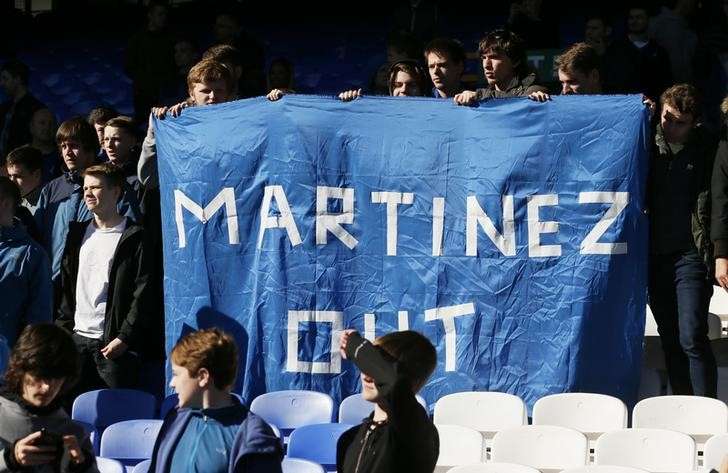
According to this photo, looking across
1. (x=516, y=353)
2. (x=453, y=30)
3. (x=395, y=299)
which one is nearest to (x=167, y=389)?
(x=395, y=299)

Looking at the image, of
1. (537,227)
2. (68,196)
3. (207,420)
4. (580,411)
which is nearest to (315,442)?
(580,411)

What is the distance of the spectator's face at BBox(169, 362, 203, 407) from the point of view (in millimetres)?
4340

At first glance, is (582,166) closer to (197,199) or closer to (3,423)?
(197,199)

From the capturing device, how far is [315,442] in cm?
633

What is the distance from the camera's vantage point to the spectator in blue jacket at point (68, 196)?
799 centimetres

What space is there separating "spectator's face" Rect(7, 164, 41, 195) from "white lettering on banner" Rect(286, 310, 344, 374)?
1.93m

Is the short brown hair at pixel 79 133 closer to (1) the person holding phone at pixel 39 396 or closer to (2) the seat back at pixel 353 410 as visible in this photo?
(2) the seat back at pixel 353 410

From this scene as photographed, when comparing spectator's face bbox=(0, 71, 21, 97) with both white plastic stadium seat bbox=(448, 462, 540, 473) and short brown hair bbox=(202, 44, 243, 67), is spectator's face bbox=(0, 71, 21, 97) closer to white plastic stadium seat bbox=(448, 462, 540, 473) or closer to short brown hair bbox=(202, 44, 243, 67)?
short brown hair bbox=(202, 44, 243, 67)

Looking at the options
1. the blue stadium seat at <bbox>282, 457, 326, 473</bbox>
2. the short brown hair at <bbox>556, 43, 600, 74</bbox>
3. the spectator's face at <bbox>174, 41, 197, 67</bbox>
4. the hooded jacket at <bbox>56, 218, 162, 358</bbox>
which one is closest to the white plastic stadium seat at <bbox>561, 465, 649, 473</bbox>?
the blue stadium seat at <bbox>282, 457, 326, 473</bbox>

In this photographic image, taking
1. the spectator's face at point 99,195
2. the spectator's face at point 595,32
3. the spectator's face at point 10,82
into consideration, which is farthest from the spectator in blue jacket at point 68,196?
the spectator's face at point 595,32

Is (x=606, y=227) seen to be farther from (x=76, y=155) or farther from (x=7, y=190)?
(x=76, y=155)

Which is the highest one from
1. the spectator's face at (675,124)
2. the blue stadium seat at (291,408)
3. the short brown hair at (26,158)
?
the spectator's face at (675,124)

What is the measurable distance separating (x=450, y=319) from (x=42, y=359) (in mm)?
3350

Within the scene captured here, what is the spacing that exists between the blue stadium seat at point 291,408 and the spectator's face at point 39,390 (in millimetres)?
2681
